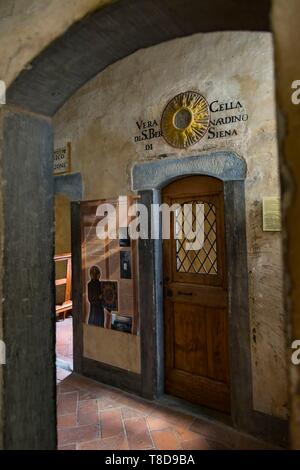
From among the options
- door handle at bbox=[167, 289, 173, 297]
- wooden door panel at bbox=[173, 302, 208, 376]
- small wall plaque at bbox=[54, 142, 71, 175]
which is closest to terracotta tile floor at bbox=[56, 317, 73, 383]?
wooden door panel at bbox=[173, 302, 208, 376]

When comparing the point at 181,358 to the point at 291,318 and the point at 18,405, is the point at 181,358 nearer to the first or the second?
the point at 18,405

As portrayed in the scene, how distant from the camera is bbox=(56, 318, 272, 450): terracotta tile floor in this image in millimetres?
2738

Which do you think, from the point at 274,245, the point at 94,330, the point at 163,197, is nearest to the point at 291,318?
the point at 274,245

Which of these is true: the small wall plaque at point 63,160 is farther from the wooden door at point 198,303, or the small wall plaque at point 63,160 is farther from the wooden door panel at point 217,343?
the wooden door panel at point 217,343

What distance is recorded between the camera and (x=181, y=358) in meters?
3.53

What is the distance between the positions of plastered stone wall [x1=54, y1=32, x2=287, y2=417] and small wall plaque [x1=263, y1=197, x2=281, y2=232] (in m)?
0.06

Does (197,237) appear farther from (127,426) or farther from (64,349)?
(64,349)

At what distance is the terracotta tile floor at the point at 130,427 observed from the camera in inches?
108

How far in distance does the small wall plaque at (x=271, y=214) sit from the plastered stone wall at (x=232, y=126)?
57mm

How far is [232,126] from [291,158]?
2.35 m

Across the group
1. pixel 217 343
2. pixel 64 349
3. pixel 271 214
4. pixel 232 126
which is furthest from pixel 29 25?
pixel 64 349

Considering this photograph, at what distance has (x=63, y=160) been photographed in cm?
432

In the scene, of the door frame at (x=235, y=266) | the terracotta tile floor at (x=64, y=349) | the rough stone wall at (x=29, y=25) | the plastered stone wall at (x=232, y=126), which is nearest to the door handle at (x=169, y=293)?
the door frame at (x=235, y=266)
